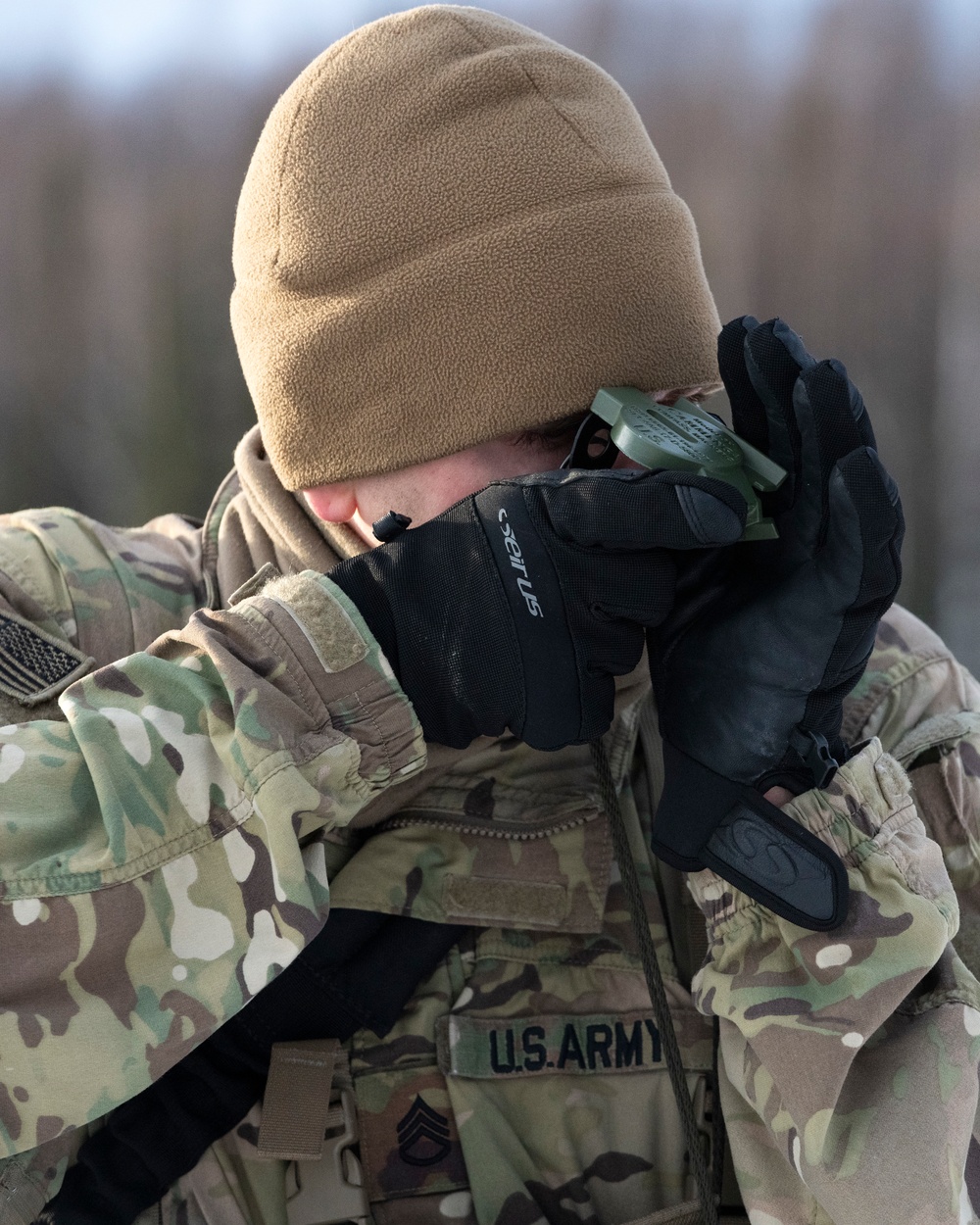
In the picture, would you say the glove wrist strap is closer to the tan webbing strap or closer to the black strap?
→ the black strap

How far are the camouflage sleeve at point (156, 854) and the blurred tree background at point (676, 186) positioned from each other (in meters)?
1.87

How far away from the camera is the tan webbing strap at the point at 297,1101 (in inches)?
44.6

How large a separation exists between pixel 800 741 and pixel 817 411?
28 cm

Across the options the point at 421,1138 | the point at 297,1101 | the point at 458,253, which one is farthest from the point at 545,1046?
the point at 458,253

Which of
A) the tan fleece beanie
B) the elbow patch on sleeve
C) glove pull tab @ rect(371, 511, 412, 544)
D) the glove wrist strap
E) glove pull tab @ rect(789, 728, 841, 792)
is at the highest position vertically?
the tan fleece beanie

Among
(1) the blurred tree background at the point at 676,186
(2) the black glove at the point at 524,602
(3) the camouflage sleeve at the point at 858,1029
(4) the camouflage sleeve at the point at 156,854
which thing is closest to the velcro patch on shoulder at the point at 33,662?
(4) the camouflage sleeve at the point at 156,854

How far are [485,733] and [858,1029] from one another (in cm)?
39

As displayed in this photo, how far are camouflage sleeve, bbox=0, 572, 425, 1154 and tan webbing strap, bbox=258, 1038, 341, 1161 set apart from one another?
0.27 metres

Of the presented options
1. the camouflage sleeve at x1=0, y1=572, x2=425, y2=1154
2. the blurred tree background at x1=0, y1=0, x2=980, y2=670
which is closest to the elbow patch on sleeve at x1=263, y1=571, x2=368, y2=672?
the camouflage sleeve at x1=0, y1=572, x2=425, y2=1154

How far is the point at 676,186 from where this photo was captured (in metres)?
2.76

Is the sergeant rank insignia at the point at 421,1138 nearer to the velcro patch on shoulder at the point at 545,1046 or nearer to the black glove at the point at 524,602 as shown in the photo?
the velcro patch on shoulder at the point at 545,1046

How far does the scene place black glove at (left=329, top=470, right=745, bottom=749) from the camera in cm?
98

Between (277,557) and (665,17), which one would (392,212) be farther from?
(665,17)

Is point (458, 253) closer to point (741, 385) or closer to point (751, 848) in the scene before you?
point (741, 385)
